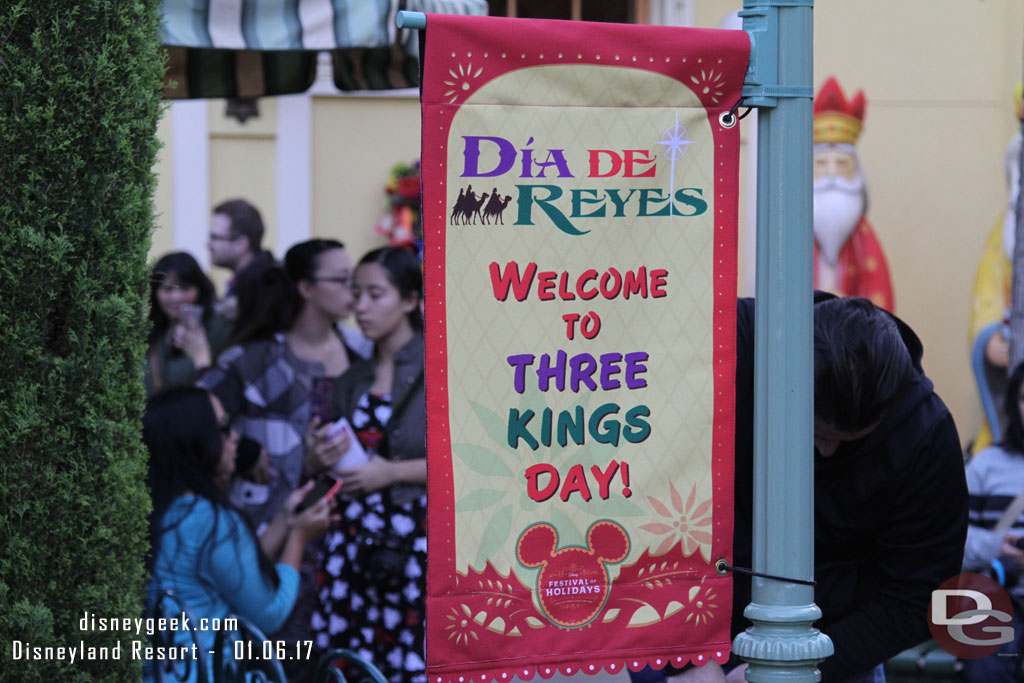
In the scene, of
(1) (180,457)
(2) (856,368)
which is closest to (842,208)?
(1) (180,457)

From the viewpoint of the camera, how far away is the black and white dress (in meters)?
4.45

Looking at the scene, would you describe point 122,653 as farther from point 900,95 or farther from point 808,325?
point 900,95

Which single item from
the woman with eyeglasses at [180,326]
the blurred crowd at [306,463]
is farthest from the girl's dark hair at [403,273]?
the woman with eyeglasses at [180,326]

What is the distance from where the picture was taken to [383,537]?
177 inches

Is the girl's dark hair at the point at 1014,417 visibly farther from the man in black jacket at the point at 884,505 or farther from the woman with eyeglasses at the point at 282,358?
the woman with eyeglasses at the point at 282,358

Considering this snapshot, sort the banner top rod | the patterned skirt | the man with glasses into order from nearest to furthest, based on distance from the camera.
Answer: the banner top rod, the patterned skirt, the man with glasses

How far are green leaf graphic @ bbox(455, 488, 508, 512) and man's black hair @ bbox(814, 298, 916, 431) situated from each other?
2.65ft

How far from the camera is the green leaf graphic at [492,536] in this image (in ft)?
7.43

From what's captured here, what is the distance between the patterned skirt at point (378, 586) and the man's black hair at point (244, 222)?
2.42 m

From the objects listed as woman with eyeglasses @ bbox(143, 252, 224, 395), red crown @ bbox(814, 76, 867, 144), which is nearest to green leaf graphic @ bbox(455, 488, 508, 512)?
woman with eyeglasses @ bbox(143, 252, 224, 395)

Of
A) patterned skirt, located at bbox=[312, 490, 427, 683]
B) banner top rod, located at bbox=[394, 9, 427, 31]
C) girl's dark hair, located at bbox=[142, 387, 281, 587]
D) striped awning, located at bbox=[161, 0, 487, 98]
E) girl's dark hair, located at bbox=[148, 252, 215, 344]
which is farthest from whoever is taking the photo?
girl's dark hair, located at bbox=[148, 252, 215, 344]

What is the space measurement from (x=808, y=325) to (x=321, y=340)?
3.26 meters

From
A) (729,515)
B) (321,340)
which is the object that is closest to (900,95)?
(321,340)

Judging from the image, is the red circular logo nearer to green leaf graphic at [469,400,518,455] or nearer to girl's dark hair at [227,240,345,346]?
green leaf graphic at [469,400,518,455]
